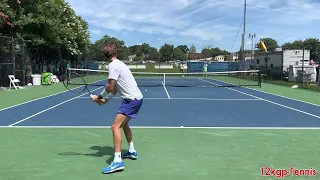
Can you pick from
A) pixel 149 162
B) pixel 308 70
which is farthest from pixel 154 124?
pixel 308 70

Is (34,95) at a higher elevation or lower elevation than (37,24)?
lower

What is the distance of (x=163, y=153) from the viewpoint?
19.3 feet

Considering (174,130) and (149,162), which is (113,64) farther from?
(174,130)

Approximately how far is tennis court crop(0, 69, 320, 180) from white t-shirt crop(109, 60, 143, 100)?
3.57ft

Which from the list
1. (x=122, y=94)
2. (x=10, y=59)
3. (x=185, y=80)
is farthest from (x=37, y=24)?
(x=122, y=94)

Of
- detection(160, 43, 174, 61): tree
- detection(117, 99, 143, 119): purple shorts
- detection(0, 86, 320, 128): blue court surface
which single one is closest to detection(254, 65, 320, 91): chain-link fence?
detection(0, 86, 320, 128): blue court surface

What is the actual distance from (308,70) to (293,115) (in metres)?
18.6

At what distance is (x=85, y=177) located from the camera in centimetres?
464

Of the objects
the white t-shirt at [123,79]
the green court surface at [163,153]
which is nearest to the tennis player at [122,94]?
the white t-shirt at [123,79]

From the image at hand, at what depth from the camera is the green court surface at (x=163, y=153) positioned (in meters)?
4.82

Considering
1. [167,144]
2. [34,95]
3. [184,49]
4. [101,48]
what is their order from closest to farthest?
[101,48], [167,144], [34,95], [184,49]

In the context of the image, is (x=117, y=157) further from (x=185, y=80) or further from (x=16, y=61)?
(x=185, y=80)

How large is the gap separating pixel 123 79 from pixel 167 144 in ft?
6.81

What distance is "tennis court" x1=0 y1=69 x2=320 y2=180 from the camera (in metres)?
4.92
